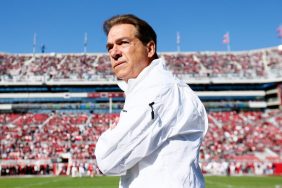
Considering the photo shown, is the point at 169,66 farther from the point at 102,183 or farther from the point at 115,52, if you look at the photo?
the point at 115,52

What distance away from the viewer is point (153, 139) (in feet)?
5.54

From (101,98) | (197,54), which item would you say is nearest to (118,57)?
(101,98)

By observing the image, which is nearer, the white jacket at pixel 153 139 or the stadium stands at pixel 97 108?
the white jacket at pixel 153 139

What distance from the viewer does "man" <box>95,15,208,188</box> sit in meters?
1.66

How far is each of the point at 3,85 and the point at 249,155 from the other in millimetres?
39546

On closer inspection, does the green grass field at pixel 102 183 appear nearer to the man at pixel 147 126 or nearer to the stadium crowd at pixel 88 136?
the stadium crowd at pixel 88 136

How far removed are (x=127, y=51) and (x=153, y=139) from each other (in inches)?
19.6

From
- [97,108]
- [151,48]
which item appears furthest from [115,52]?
[97,108]

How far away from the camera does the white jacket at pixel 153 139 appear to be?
1659 millimetres

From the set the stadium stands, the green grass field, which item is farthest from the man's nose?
the stadium stands

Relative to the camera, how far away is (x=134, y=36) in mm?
1945

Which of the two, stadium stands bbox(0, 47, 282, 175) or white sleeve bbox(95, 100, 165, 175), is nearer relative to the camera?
white sleeve bbox(95, 100, 165, 175)

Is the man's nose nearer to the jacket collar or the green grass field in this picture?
the jacket collar

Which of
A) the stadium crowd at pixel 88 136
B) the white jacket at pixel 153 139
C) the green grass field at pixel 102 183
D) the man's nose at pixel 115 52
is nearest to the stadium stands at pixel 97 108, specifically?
the stadium crowd at pixel 88 136
